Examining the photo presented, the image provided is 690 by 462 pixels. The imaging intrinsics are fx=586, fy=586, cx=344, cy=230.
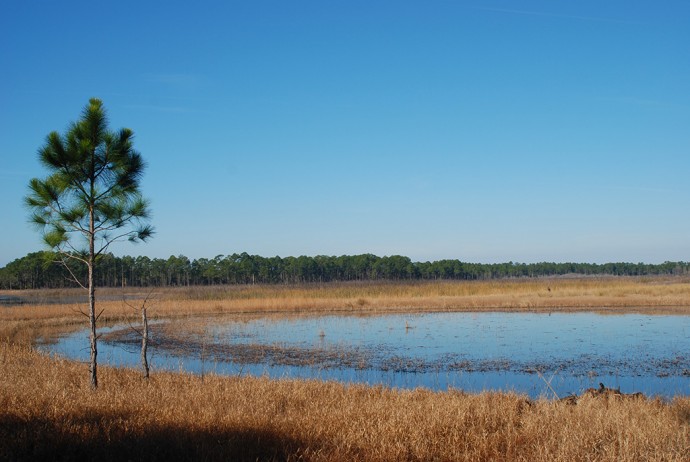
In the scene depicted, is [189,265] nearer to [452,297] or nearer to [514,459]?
[452,297]

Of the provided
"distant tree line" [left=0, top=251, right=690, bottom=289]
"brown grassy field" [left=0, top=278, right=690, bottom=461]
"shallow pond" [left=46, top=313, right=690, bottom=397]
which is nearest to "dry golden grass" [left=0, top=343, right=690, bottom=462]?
"brown grassy field" [left=0, top=278, right=690, bottom=461]

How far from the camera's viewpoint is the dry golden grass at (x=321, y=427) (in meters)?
6.71

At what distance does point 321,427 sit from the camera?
25.8 ft

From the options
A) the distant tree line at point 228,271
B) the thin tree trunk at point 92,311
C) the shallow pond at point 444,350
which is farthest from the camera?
the distant tree line at point 228,271

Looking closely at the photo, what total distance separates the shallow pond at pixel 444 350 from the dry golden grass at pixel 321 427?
8.61 feet

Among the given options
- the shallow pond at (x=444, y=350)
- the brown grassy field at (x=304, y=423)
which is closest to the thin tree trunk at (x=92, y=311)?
the brown grassy field at (x=304, y=423)

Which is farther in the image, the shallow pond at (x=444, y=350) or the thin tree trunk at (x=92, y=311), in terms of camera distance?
the shallow pond at (x=444, y=350)

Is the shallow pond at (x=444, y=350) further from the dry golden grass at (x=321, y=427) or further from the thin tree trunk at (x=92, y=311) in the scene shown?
the thin tree trunk at (x=92, y=311)

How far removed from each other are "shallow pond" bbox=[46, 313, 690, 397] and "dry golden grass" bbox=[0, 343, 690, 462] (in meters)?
2.62

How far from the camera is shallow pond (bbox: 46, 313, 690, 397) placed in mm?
16672

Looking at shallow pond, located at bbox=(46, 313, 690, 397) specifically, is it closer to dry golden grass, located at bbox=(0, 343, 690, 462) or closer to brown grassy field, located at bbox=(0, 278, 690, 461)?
brown grassy field, located at bbox=(0, 278, 690, 461)

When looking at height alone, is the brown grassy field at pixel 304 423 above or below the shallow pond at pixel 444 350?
above

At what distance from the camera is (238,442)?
6984 millimetres

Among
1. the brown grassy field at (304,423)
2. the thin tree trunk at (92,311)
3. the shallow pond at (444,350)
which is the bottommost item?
the shallow pond at (444,350)
